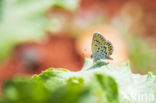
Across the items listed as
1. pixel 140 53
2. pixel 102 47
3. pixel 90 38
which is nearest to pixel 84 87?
pixel 102 47

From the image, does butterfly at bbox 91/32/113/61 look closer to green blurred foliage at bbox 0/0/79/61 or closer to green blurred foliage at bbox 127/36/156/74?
green blurred foliage at bbox 0/0/79/61

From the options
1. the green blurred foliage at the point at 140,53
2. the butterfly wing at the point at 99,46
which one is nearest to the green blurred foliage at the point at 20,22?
the butterfly wing at the point at 99,46

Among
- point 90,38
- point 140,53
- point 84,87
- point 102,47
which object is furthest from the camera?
point 90,38

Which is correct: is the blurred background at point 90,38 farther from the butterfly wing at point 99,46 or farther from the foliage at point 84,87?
the foliage at point 84,87

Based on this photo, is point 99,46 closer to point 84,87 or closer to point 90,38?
point 84,87

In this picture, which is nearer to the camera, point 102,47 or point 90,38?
point 102,47

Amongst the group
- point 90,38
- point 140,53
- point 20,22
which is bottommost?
point 20,22
